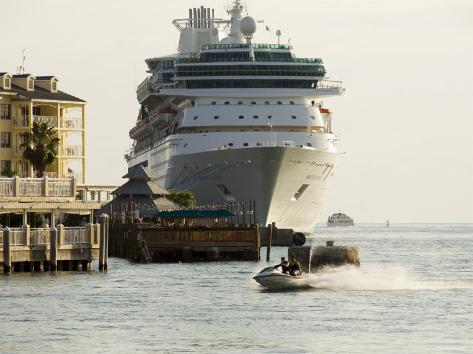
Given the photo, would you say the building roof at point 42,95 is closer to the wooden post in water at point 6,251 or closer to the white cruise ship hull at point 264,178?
the white cruise ship hull at point 264,178

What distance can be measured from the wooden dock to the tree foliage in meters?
30.0

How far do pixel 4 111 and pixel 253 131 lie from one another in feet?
98.7

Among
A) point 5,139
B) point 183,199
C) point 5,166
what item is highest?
point 5,139

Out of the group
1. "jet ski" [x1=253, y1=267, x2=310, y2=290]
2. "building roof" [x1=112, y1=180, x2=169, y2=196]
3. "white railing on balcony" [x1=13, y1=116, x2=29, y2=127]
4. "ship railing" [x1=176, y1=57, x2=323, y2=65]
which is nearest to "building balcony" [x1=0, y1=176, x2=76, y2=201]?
"jet ski" [x1=253, y1=267, x2=310, y2=290]

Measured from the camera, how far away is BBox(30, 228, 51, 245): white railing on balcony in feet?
229

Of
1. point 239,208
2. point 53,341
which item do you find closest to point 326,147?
point 239,208

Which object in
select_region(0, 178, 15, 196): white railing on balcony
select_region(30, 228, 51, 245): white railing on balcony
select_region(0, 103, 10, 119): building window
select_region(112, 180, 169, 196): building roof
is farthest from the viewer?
select_region(0, 103, 10, 119): building window

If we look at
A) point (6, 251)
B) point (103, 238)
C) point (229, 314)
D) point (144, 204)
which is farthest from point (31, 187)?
point (144, 204)

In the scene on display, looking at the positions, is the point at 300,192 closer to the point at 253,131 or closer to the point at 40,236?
the point at 253,131

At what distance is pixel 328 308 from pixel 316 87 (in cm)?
8215

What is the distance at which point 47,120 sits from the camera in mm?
109062

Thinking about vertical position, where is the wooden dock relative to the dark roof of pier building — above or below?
below

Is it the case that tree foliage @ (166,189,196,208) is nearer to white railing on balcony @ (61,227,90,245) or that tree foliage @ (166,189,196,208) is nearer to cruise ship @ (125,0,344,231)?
cruise ship @ (125,0,344,231)

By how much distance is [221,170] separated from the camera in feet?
420
